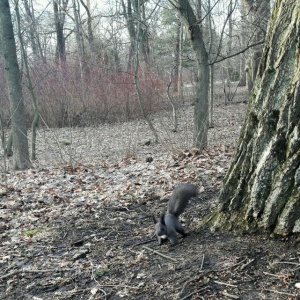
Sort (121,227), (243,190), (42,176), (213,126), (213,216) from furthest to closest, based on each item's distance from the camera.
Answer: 1. (213,126)
2. (42,176)
3. (121,227)
4. (213,216)
5. (243,190)

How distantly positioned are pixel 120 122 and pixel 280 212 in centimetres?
1587

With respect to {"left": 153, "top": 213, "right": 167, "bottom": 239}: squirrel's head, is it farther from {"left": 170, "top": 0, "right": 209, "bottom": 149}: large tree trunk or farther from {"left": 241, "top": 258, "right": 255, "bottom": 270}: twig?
{"left": 170, "top": 0, "right": 209, "bottom": 149}: large tree trunk

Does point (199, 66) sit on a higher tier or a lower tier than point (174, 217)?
higher

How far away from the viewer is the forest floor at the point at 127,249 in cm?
263

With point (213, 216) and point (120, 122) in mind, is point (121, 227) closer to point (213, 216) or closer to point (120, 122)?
point (213, 216)

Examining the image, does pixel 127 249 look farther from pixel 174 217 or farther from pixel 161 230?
pixel 174 217

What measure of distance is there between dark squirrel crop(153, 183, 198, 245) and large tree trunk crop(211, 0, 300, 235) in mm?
491

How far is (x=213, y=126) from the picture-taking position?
15.8m

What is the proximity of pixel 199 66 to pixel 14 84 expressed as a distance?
15.4 ft

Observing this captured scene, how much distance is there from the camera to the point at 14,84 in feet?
33.3

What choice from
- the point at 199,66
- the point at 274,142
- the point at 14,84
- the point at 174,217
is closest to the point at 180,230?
the point at 174,217

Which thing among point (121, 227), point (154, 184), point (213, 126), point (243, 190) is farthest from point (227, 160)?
point (213, 126)

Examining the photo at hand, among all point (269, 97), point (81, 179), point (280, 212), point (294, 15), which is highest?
point (294, 15)

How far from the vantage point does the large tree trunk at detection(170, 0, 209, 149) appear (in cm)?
893
